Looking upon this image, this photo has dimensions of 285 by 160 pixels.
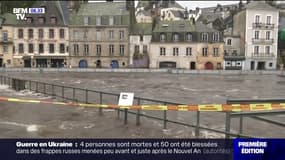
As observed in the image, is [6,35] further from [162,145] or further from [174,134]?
[162,145]

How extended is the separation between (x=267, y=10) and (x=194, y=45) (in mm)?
15902

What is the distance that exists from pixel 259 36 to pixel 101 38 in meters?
29.4

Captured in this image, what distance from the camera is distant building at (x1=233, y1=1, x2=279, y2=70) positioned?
6375 centimetres

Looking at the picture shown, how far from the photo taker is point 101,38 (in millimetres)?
64062

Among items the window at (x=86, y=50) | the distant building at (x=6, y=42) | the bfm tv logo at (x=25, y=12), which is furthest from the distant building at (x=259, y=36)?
the distant building at (x=6, y=42)

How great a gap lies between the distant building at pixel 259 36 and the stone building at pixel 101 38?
21802mm

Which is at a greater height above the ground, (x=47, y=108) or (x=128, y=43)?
(x=128, y=43)

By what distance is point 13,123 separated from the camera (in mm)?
11297

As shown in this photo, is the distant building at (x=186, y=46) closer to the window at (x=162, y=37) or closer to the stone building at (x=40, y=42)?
the window at (x=162, y=37)

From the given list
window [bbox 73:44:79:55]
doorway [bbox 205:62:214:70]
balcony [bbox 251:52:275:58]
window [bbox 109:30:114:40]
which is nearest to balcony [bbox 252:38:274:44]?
balcony [bbox 251:52:275:58]

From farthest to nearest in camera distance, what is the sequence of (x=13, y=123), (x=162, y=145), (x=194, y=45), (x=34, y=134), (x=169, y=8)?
(x=169, y=8) < (x=194, y=45) < (x=13, y=123) < (x=34, y=134) < (x=162, y=145)

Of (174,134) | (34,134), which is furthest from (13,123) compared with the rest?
(174,134)

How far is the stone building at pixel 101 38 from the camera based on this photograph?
6325 centimetres

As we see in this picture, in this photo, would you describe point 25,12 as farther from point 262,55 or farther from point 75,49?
point 262,55
